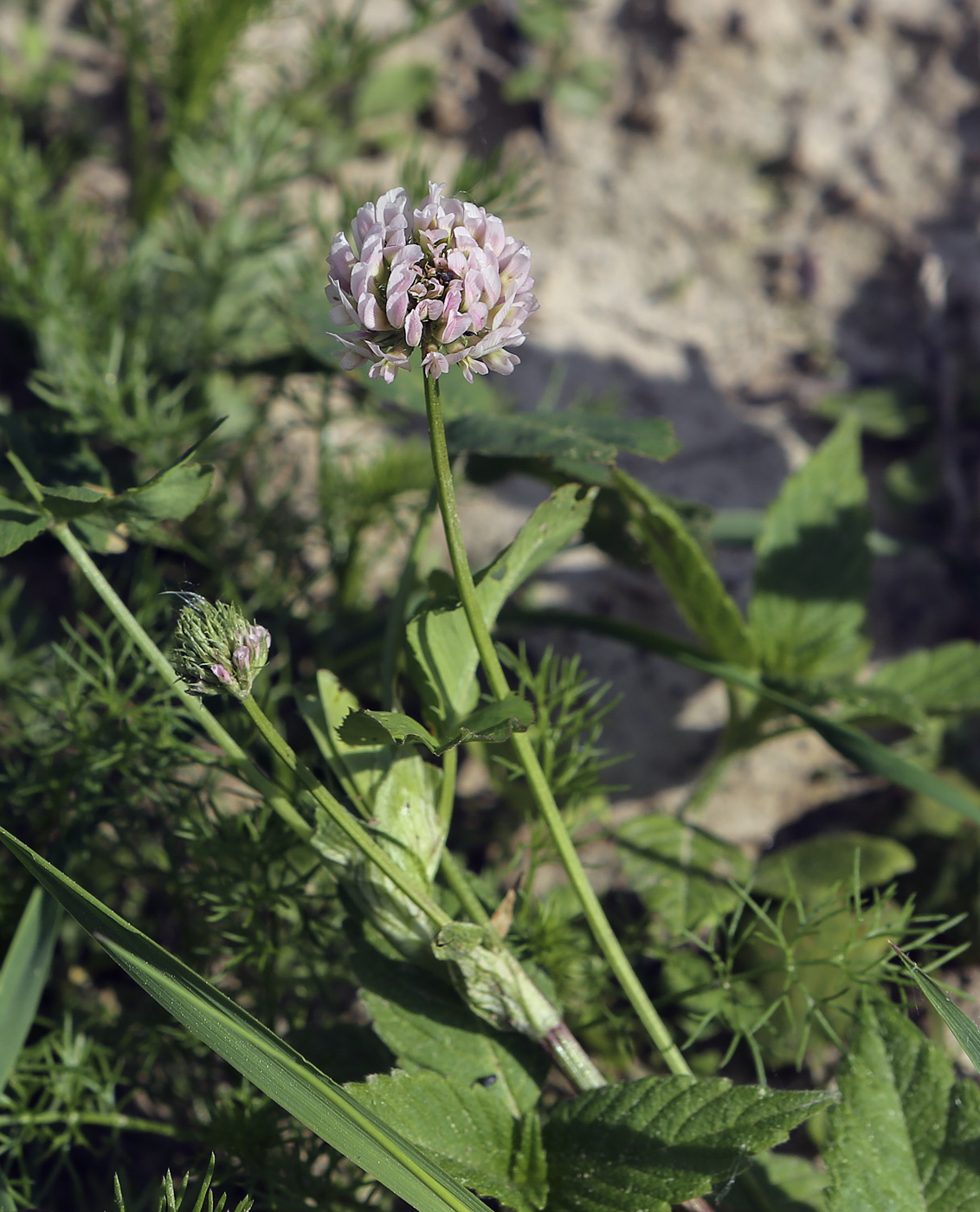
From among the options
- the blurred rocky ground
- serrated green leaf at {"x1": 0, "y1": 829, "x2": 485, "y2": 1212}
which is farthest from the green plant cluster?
the blurred rocky ground

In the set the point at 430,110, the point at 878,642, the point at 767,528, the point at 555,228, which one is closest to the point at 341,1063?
the point at 767,528

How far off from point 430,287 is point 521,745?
0.57 meters

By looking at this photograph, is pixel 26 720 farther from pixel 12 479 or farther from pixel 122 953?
pixel 122 953

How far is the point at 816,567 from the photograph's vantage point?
201 centimetres

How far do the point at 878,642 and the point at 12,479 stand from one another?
2043mm

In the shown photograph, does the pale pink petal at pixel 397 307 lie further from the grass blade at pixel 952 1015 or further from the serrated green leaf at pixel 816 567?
the serrated green leaf at pixel 816 567

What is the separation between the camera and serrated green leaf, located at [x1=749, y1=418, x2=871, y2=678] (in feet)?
6.50

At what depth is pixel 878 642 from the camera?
2387 millimetres

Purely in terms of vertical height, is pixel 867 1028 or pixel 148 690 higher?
pixel 867 1028

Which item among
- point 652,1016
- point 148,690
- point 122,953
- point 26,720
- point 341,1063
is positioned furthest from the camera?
point 148,690

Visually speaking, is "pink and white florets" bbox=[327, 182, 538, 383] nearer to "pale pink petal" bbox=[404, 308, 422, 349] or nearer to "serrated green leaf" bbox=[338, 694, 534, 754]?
"pale pink petal" bbox=[404, 308, 422, 349]

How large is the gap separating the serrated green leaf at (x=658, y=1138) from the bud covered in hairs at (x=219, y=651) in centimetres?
79

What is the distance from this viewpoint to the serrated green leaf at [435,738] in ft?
3.59

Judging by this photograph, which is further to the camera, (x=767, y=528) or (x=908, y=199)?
(x=908, y=199)
